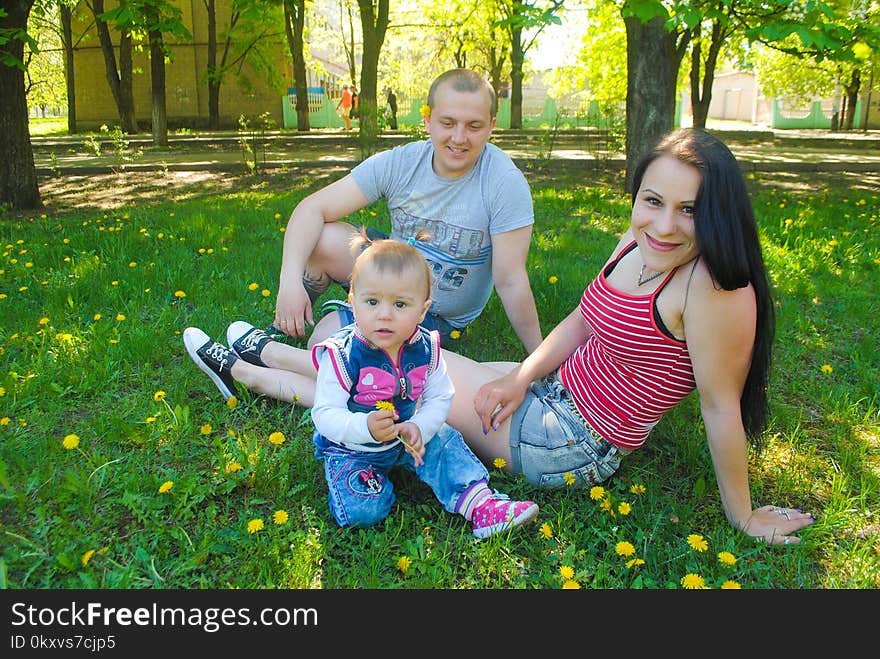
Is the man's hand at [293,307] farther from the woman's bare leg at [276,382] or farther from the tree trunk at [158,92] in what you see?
the tree trunk at [158,92]

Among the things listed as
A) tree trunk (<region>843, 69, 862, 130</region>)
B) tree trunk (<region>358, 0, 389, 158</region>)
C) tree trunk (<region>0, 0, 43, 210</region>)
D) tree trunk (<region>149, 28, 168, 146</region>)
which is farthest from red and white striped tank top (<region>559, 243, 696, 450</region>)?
tree trunk (<region>843, 69, 862, 130</region>)

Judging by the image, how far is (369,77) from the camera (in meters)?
11.4

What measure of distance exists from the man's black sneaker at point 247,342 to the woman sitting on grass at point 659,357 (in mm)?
1015

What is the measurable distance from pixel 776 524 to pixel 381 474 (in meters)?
1.29

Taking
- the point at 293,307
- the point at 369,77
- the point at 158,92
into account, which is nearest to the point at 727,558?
the point at 293,307

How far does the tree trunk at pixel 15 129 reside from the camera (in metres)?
7.05

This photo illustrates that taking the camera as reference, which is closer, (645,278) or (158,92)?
(645,278)

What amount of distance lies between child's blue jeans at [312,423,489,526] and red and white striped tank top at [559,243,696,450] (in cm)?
45

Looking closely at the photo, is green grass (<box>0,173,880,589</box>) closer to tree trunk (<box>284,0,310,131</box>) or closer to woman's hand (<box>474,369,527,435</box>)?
woman's hand (<box>474,369,527,435</box>)

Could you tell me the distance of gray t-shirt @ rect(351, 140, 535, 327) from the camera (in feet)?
9.87

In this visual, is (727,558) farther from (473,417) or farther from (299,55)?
(299,55)

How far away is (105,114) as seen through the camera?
28.5 m

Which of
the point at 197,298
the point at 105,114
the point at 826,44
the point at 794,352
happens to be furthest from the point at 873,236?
the point at 105,114

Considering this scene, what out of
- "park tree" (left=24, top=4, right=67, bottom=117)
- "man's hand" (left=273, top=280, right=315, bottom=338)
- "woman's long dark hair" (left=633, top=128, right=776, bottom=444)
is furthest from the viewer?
"park tree" (left=24, top=4, right=67, bottom=117)
